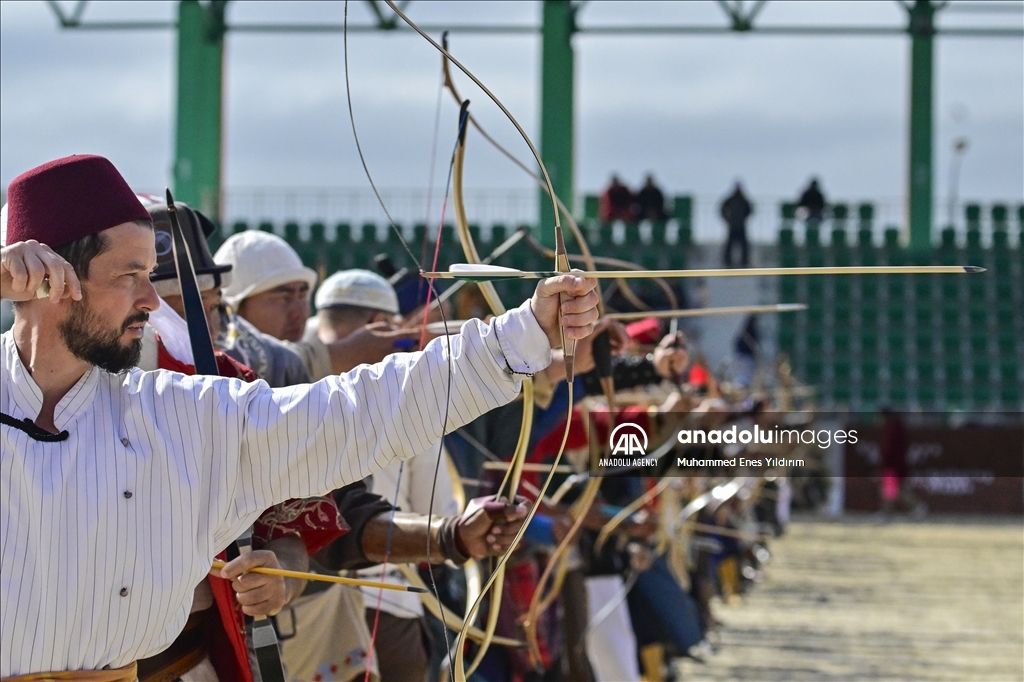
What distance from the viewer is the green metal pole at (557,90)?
1925 cm

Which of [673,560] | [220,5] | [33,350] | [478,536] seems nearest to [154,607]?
[33,350]

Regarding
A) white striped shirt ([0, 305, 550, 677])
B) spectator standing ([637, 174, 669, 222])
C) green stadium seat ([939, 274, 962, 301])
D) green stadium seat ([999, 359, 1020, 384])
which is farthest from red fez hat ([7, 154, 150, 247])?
green stadium seat ([939, 274, 962, 301])

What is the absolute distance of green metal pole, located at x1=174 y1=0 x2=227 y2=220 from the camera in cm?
1875

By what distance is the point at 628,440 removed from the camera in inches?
181

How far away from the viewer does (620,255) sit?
20.1 m

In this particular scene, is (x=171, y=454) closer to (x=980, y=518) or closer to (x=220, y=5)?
(x=220, y=5)

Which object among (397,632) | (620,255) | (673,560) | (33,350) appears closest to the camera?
(33,350)

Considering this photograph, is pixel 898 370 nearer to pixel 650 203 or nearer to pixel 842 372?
pixel 842 372

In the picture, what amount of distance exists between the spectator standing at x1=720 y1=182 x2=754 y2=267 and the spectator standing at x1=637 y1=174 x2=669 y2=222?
839 mm

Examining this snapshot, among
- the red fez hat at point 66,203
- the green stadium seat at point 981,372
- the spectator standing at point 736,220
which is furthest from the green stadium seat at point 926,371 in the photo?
the red fez hat at point 66,203

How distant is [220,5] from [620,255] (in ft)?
20.1

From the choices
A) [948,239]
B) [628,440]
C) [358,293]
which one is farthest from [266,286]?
[948,239]

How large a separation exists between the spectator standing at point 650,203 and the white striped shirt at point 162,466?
18230mm

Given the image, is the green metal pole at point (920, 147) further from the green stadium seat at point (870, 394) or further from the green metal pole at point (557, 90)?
the green metal pole at point (557, 90)
